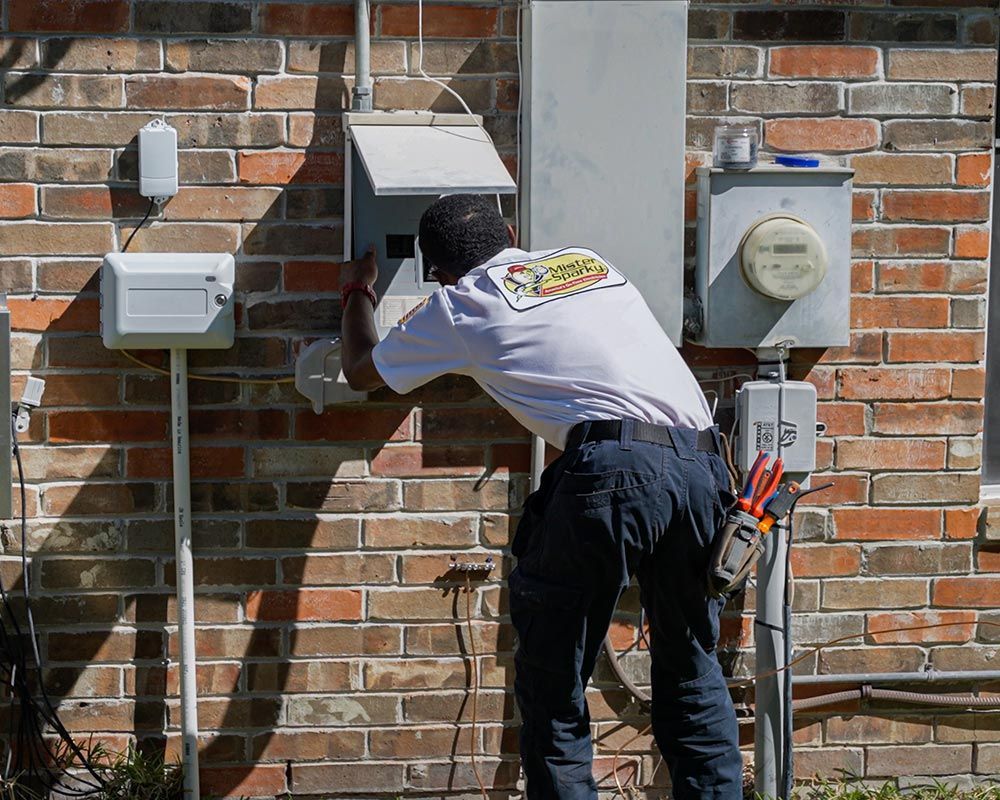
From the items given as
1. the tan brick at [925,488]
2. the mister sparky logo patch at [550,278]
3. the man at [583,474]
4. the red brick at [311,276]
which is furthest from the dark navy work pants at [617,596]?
the red brick at [311,276]

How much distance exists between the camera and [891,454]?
4.01 metres

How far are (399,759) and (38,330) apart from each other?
158cm

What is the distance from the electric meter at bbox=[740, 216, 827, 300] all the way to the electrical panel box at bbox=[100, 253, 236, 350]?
55.5 inches

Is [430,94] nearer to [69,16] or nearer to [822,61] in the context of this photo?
[69,16]

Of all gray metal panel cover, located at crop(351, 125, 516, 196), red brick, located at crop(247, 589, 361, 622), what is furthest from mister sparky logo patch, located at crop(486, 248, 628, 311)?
red brick, located at crop(247, 589, 361, 622)

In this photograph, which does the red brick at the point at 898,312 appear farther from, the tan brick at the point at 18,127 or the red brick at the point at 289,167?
the tan brick at the point at 18,127

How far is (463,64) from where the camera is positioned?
3.80 meters

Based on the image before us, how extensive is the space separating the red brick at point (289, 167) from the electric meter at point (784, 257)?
3.76 ft

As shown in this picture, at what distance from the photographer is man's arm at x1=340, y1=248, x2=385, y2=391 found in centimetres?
351

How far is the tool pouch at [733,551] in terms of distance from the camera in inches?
126

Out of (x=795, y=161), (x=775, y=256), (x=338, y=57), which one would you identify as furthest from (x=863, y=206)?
(x=338, y=57)

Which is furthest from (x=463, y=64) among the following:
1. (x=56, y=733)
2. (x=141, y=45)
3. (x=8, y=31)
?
(x=56, y=733)

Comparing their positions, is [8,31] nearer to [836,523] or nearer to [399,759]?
[399,759]

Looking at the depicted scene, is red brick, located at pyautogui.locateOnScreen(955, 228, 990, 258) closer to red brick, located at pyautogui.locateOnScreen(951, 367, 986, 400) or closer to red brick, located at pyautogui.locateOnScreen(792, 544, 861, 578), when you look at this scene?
red brick, located at pyautogui.locateOnScreen(951, 367, 986, 400)
